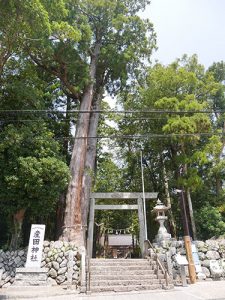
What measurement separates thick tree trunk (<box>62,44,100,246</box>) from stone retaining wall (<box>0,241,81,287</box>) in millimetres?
1241

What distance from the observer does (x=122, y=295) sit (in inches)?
295

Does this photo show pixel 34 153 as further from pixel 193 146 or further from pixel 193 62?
pixel 193 62

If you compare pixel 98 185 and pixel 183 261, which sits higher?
pixel 98 185

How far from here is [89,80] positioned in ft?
48.0

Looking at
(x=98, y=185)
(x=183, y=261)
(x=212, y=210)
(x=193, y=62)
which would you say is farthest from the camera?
(x=98, y=185)

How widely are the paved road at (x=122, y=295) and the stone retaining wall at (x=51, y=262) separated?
1218 millimetres

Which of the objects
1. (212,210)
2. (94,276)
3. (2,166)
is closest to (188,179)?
(212,210)

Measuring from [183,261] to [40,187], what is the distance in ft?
18.3

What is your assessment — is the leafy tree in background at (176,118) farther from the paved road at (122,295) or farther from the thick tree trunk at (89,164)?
the paved road at (122,295)

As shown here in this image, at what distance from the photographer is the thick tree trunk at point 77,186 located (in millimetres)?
11664

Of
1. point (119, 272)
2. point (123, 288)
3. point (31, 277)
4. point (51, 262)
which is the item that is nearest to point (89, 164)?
point (51, 262)

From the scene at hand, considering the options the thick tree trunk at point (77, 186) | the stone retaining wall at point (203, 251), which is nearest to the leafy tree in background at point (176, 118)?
the stone retaining wall at point (203, 251)

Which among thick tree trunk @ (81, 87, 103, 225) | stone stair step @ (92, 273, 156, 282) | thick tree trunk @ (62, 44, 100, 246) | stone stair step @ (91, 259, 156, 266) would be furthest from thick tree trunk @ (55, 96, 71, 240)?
stone stair step @ (92, 273, 156, 282)

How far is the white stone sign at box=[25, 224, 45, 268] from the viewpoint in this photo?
9.05 meters
